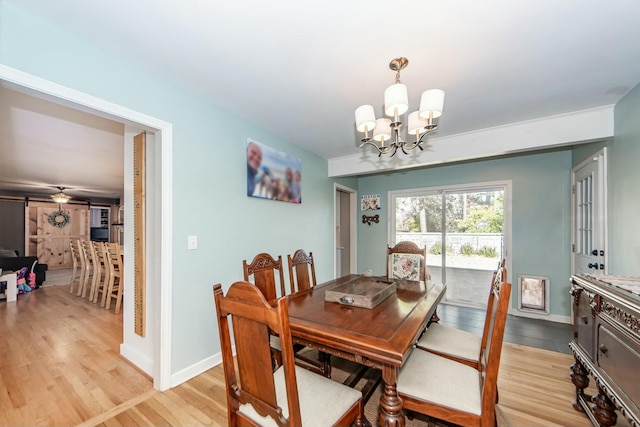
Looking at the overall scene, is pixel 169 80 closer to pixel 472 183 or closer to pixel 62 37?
pixel 62 37

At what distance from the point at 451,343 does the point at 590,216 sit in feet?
8.26

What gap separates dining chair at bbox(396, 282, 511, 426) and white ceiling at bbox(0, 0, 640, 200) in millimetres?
1434

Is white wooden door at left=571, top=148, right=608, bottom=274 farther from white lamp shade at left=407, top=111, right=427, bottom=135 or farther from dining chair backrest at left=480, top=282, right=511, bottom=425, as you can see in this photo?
dining chair backrest at left=480, top=282, right=511, bottom=425

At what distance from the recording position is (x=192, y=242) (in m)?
2.17

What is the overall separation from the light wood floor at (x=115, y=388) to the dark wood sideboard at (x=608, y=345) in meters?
0.22

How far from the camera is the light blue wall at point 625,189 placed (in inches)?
79.7

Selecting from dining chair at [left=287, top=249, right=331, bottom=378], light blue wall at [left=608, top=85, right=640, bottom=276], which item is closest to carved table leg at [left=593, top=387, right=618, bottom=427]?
light blue wall at [left=608, top=85, right=640, bottom=276]

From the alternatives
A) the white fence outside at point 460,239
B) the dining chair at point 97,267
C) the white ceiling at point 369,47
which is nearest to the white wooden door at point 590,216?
the white ceiling at point 369,47

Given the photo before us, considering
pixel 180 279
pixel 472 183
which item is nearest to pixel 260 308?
pixel 180 279

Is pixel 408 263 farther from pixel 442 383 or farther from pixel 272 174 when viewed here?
pixel 272 174

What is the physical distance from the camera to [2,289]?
14.8 feet

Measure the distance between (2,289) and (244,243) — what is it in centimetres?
523

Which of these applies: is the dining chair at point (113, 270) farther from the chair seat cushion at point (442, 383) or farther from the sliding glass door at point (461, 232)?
the sliding glass door at point (461, 232)

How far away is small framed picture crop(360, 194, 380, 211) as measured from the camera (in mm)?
4945
